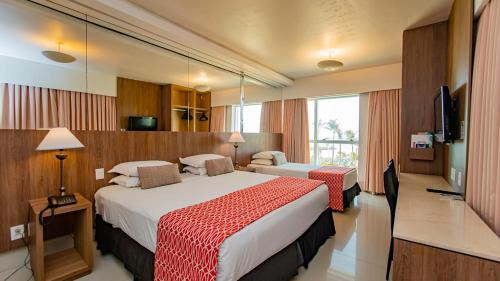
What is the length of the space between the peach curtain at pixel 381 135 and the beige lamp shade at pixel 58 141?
5230 millimetres

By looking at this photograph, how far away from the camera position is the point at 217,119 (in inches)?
177

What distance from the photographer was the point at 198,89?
13.4ft

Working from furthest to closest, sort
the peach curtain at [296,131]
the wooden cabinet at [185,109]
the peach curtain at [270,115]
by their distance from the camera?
the peach curtain at [270,115] < the peach curtain at [296,131] < the wooden cabinet at [185,109]

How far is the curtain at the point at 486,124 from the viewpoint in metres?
1.34

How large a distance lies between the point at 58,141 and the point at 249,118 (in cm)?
413

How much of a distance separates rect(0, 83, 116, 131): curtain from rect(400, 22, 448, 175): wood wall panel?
3.94 metres

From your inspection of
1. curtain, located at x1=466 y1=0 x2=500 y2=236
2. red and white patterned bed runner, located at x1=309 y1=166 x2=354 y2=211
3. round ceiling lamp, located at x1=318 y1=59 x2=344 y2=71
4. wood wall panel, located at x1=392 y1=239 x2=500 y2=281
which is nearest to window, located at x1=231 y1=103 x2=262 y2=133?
round ceiling lamp, located at x1=318 y1=59 x2=344 y2=71

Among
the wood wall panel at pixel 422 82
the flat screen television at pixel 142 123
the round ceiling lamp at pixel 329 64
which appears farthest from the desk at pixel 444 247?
the flat screen television at pixel 142 123

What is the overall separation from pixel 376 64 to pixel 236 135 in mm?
3353

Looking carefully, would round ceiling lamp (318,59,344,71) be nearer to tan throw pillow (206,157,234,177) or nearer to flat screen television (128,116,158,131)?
tan throw pillow (206,157,234,177)

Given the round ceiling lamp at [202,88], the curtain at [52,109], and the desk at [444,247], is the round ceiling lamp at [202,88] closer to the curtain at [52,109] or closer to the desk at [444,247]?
the curtain at [52,109]

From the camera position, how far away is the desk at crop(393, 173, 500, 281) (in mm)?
1017

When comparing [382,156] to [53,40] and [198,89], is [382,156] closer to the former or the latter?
[198,89]

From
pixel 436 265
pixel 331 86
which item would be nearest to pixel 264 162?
pixel 331 86
